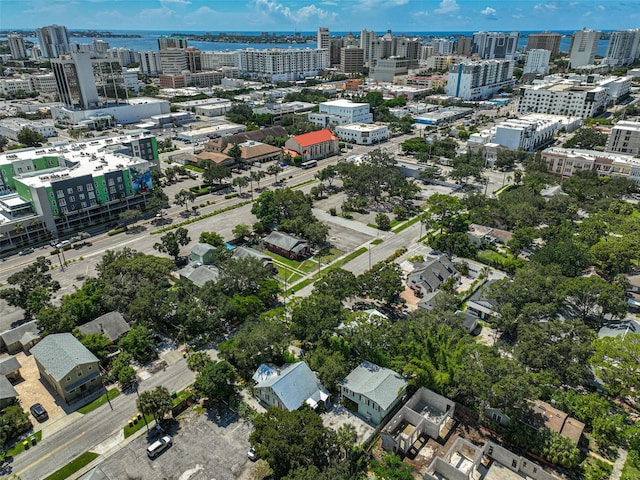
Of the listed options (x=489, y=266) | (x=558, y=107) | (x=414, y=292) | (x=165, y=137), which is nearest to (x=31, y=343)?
(x=414, y=292)

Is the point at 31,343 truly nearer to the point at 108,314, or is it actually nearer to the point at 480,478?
the point at 108,314

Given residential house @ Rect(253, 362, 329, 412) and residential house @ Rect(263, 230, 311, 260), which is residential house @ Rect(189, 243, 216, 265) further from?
residential house @ Rect(253, 362, 329, 412)

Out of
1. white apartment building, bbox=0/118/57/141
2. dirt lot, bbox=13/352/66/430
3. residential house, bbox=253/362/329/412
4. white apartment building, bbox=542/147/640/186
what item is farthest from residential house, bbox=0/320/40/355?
white apartment building, bbox=542/147/640/186

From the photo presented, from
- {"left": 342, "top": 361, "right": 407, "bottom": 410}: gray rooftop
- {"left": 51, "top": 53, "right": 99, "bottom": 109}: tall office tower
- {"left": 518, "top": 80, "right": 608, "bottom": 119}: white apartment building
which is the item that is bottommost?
{"left": 342, "top": 361, "right": 407, "bottom": 410}: gray rooftop

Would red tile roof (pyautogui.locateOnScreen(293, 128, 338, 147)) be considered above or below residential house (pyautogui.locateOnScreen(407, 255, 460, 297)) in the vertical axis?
above

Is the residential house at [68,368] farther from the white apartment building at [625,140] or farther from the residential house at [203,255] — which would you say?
the white apartment building at [625,140]

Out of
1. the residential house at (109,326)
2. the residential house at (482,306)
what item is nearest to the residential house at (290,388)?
the residential house at (109,326)
